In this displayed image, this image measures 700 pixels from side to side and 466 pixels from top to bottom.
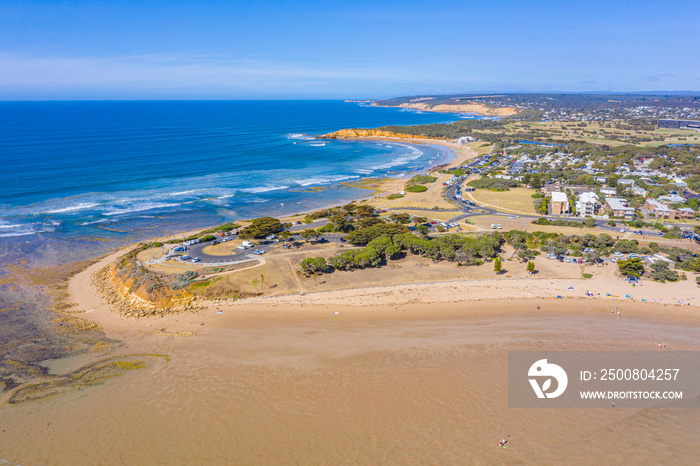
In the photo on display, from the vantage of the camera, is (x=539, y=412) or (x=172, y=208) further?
(x=172, y=208)

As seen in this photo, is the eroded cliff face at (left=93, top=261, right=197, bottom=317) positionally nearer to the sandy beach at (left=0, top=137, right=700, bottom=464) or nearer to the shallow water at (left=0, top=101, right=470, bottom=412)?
the sandy beach at (left=0, top=137, right=700, bottom=464)

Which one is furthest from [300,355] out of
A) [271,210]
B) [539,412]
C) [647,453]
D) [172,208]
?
[172,208]

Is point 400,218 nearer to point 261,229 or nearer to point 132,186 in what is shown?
point 261,229

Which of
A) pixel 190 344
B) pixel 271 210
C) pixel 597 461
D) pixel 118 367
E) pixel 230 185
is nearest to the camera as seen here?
pixel 597 461

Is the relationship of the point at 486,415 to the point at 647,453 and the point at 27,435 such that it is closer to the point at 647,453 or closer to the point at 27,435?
the point at 647,453

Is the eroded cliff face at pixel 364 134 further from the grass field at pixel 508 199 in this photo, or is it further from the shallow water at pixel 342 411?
the shallow water at pixel 342 411

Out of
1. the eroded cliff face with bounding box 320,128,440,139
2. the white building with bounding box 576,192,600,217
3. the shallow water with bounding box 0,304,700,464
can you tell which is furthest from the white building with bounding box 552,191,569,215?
the eroded cliff face with bounding box 320,128,440,139

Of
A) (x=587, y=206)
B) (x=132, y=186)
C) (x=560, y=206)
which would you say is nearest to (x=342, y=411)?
(x=560, y=206)

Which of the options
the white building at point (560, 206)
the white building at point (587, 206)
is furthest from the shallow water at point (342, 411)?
the white building at point (587, 206)
